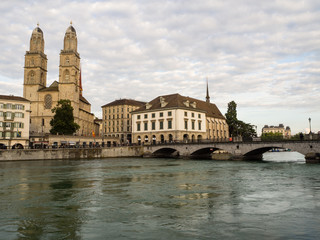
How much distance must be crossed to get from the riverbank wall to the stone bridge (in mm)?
3788

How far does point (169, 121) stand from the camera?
66000 mm

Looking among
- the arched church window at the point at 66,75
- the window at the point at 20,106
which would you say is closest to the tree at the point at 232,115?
the arched church window at the point at 66,75

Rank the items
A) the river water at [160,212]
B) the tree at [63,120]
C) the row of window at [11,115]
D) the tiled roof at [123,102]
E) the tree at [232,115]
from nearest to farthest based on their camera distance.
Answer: the river water at [160,212]
the row of window at [11,115]
the tree at [63,120]
the tree at [232,115]
the tiled roof at [123,102]

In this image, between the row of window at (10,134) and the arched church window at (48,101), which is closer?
the row of window at (10,134)

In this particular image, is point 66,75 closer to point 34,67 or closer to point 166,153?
point 34,67

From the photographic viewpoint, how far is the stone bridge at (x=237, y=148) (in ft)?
124

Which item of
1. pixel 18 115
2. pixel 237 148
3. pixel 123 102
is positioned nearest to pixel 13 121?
pixel 18 115

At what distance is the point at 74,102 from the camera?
82.8 metres

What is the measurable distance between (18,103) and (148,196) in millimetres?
56327

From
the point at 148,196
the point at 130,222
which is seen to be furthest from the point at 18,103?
the point at 130,222

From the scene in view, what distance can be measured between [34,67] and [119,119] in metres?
32.7

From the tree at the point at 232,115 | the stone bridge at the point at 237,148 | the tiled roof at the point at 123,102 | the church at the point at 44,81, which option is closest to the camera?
the stone bridge at the point at 237,148

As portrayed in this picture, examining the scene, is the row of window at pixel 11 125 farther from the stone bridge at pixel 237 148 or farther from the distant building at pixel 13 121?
the stone bridge at pixel 237 148

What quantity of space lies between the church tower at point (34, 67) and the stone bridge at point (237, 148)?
44007 mm
